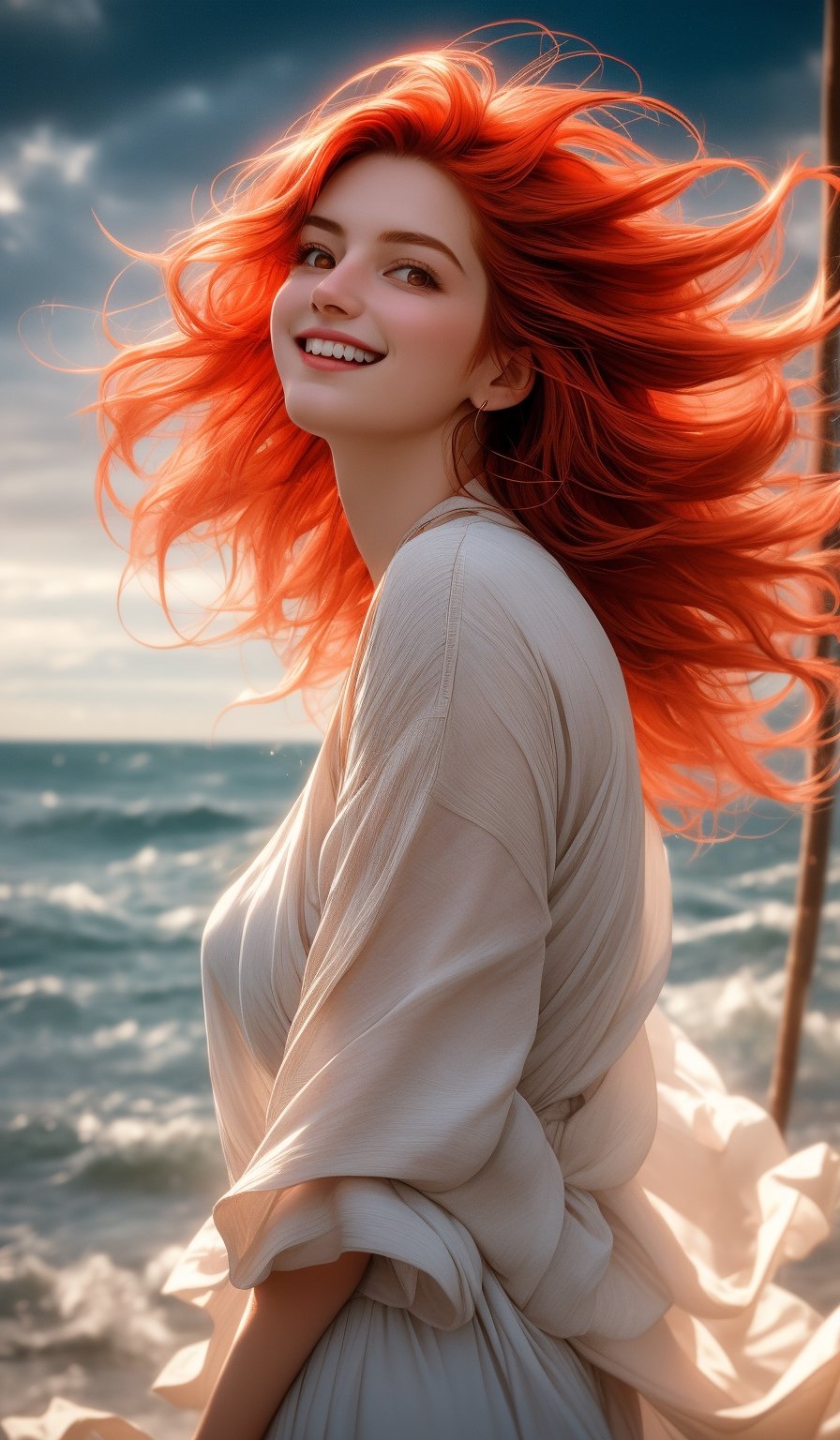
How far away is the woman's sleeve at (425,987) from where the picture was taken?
1.17 metres

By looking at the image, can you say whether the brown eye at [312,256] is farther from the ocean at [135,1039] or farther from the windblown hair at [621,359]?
the ocean at [135,1039]

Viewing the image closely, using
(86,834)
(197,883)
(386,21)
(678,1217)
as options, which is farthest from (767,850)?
Result: (386,21)

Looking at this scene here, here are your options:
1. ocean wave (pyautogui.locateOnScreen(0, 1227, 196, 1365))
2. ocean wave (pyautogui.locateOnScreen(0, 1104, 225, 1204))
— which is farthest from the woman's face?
ocean wave (pyautogui.locateOnScreen(0, 1104, 225, 1204))

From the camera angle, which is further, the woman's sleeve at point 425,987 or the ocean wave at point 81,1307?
the ocean wave at point 81,1307

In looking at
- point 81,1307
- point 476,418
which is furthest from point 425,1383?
point 81,1307

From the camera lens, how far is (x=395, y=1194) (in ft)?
3.90

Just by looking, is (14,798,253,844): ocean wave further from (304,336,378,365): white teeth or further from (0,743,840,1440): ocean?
(304,336,378,365): white teeth

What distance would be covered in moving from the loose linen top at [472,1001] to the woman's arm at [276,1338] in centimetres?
4

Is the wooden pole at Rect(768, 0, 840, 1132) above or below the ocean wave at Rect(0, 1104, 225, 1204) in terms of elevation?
above

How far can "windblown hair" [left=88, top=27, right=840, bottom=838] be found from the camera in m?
1.46

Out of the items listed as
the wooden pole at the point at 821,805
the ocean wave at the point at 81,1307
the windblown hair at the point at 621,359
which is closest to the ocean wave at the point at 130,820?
the ocean wave at the point at 81,1307

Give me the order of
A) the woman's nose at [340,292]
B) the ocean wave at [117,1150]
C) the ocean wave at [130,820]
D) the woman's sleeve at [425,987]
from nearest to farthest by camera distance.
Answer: the woman's sleeve at [425,987] → the woman's nose at [340,292] → the ocean wave at [117,1150] → the ocean wave at [130,820]

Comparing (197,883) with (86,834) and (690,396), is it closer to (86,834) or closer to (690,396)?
(86,834)

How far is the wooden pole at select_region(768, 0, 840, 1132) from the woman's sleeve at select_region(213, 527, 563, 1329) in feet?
3.10
